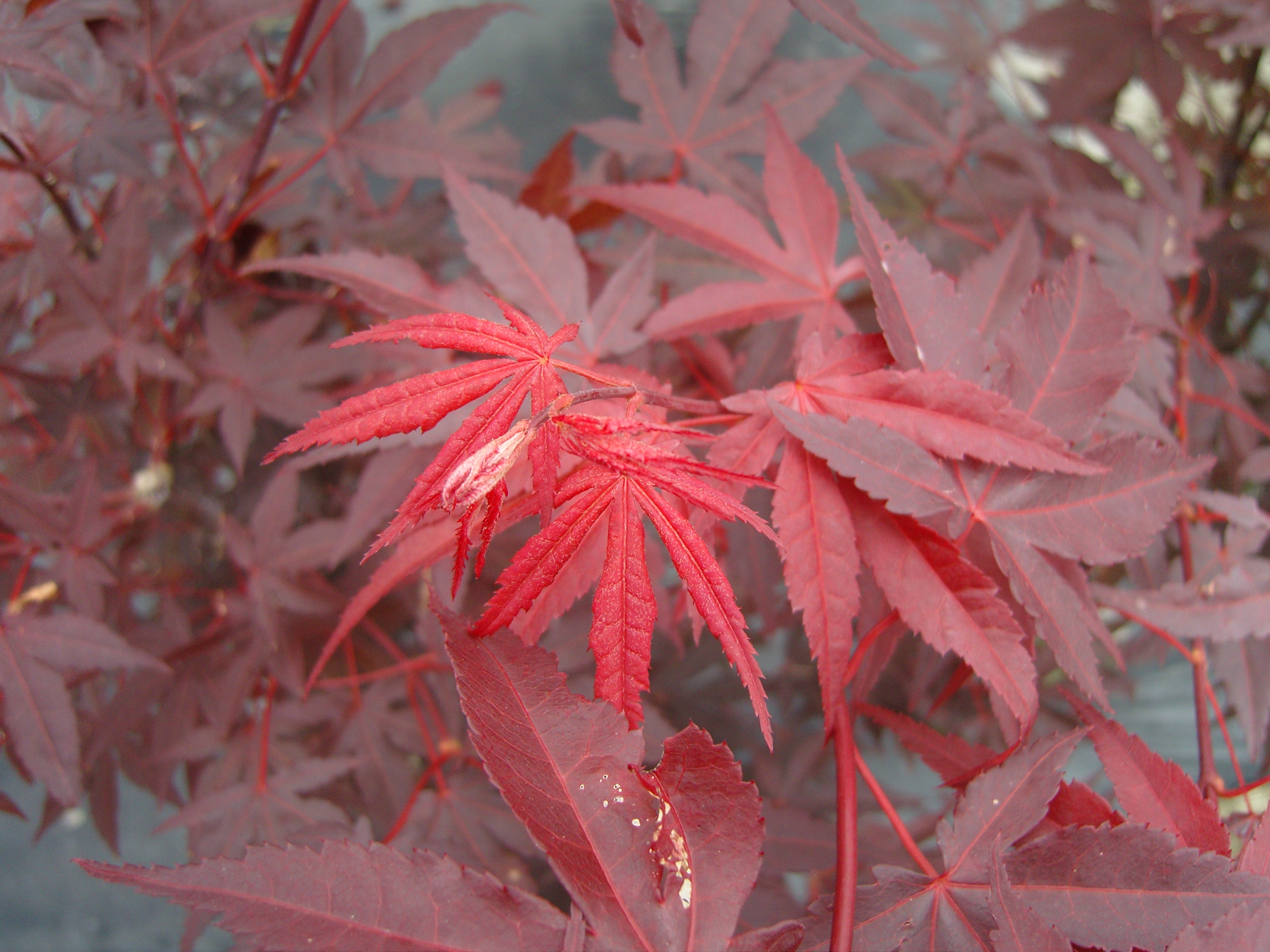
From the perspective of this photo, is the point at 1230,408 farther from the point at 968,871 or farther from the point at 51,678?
the point at 51,678

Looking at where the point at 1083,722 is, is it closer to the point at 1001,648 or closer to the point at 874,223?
the point at 1001,648

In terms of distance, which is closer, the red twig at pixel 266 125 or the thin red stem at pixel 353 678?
the red twig at pixel 266 125

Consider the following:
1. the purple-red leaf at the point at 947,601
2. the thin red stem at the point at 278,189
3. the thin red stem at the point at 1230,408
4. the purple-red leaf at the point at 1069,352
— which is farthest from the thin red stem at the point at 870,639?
the thin red stem at the point at 278,189

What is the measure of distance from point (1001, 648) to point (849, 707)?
9cm

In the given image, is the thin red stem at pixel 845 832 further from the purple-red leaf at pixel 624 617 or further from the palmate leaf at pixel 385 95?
the palmate leaf at pixel 385 95

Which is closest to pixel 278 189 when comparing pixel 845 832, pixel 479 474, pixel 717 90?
pixel 717 90

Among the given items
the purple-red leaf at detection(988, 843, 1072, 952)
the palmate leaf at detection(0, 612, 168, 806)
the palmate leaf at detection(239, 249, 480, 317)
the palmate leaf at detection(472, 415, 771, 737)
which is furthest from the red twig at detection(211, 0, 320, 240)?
the purple-red leaf at detection(988, 843, 1072, 952)

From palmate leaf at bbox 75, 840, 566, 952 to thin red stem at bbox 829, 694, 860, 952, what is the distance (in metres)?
0.12

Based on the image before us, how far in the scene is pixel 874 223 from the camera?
41 centimetres

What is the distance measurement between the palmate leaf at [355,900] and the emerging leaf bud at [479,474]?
0.48ft

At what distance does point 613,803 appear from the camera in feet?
1.06

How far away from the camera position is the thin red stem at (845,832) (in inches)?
13.4

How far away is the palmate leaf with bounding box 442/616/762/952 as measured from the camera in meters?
0.32

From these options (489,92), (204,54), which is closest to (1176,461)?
(204,54)
